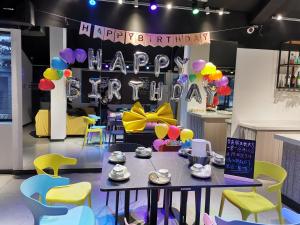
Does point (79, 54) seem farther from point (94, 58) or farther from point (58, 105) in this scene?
point (58, 105)

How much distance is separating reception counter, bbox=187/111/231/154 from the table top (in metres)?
2.43

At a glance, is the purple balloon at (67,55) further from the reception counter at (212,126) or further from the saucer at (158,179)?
the saucer at (158,179)

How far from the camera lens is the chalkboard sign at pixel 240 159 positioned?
222cm

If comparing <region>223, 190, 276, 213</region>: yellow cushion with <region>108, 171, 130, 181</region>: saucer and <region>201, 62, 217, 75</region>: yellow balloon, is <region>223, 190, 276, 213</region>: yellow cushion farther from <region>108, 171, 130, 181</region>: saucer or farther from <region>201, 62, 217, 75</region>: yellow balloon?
<region>201, 62, 217, 75</region>: yellow balloon

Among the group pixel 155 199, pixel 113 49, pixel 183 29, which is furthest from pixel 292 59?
pixel 155 199

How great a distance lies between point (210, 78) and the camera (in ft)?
14.6

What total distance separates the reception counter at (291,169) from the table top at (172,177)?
143 centimetres

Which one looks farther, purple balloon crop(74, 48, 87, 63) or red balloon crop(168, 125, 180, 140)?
purple balloon crop(74, 48, 87, 63)

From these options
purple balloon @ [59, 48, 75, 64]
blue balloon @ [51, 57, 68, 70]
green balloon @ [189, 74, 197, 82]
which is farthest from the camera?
green balloon @ [189, 74, 197, 82]

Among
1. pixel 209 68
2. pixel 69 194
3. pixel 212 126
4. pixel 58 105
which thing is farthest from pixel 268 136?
pixel 58 105

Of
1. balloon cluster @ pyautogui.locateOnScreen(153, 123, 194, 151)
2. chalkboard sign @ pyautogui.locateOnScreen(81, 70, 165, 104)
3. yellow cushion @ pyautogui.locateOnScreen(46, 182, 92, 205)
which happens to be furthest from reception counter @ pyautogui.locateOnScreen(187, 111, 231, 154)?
yellow cushion @ pyautogui.locateOnScreen(46, 182, 92, 205)

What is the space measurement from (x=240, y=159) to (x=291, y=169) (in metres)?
1.60

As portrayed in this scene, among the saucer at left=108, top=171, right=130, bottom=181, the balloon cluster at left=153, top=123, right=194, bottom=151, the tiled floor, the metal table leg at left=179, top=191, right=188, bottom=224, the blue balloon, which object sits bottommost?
the tiled floor

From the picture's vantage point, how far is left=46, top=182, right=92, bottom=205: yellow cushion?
91.3 inches
